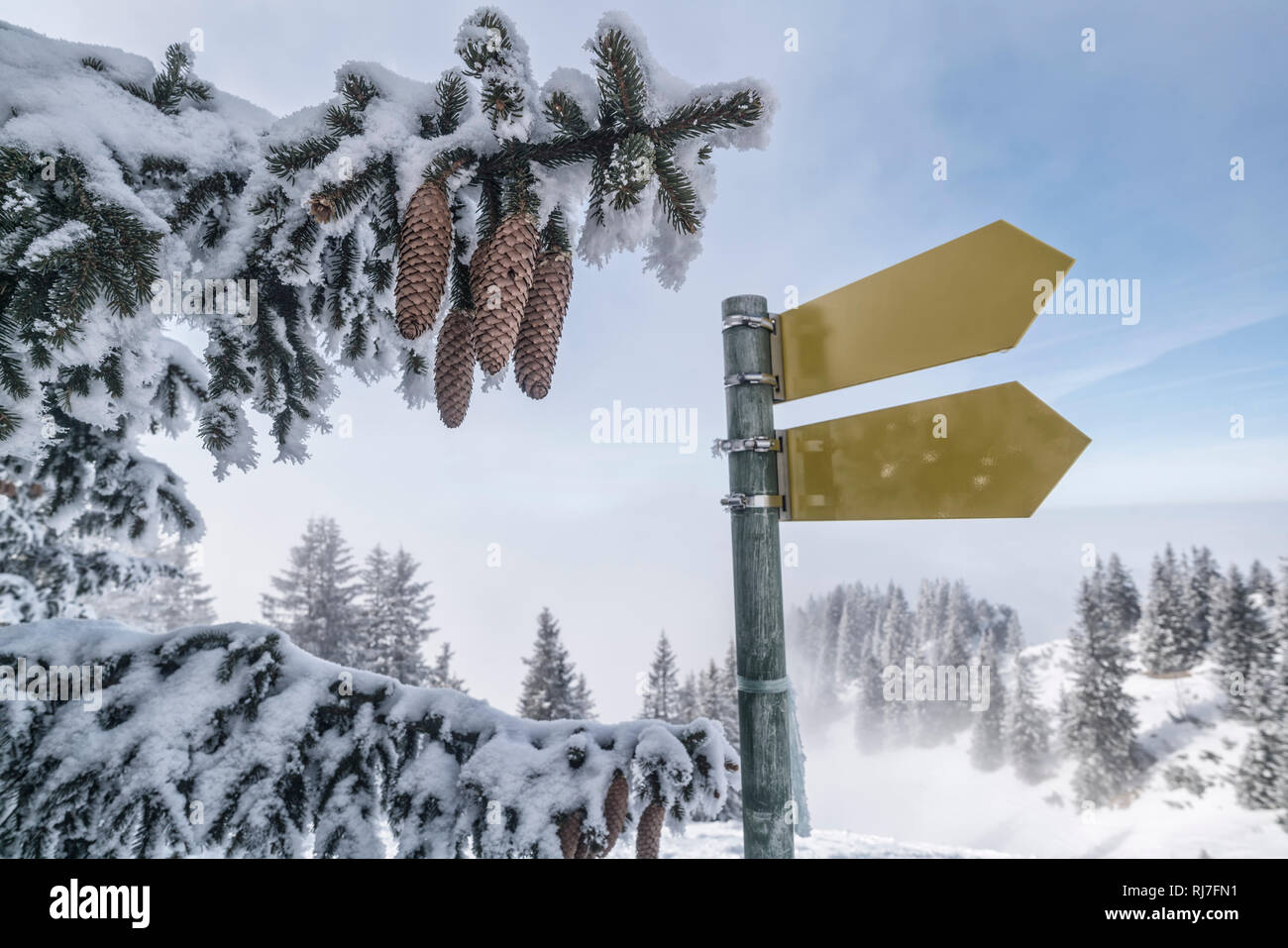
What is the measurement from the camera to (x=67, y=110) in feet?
4.71

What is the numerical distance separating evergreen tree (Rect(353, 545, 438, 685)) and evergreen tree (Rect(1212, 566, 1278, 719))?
5034cm

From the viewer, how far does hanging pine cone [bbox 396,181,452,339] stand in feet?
4.68

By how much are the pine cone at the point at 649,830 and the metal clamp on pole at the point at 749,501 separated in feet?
3.25

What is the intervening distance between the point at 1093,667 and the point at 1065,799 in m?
13.5

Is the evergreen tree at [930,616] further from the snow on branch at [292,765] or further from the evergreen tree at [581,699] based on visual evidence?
the snow on branch at [292,765]

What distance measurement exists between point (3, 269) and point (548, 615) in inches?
871

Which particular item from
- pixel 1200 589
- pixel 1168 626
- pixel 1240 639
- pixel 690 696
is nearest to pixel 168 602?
pixel 690 696

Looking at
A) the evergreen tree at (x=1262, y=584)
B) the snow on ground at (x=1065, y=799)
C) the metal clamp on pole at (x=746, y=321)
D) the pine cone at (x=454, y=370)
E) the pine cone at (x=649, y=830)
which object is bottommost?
the snow on ground at (x=1065, y=799)

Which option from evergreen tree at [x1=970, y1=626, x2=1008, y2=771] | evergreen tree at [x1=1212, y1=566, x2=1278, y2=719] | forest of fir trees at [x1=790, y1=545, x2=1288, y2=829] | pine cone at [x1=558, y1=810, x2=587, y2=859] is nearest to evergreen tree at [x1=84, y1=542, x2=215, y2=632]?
forest of fir trees at [x1=790, y1=545, x2=1288, y2=829]

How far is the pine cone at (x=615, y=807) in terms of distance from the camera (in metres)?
1.60

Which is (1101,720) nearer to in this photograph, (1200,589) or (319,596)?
(1200,589)

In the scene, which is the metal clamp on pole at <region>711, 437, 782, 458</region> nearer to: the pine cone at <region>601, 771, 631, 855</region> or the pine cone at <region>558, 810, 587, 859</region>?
the pine cone at <region>601, 771, 631, 855</region>

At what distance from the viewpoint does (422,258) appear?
1.43m

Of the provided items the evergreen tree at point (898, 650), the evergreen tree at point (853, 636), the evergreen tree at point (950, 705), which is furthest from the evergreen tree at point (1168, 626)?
the evergreen tree at point (853, 636)
